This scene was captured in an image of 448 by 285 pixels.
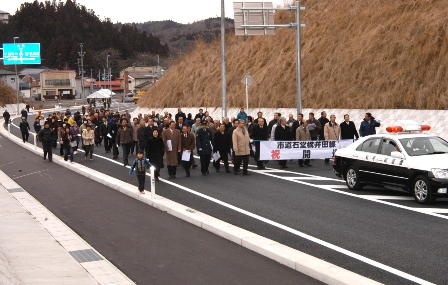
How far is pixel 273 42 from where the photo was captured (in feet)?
156

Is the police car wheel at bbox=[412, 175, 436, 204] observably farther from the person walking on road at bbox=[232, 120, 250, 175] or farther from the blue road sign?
the blue road sign

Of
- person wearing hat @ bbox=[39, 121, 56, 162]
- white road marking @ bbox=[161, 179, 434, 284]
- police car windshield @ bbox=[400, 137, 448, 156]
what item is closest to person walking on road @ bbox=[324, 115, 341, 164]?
police car windshield @ bbox=[400, 137, 448, 156]

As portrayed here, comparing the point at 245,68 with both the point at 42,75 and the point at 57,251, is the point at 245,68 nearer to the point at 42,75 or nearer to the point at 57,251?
the point at 57,251

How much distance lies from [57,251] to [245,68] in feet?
126

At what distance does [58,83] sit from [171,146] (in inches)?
4691

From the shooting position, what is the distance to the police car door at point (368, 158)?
15.3 metres

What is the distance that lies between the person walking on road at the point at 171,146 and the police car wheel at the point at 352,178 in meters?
5.69

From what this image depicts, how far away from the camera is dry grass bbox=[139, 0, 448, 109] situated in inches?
1196

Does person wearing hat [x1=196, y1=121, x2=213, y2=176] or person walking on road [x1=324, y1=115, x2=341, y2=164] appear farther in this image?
person walking on road [x1=324, y1=115, x2=341, y2=164]

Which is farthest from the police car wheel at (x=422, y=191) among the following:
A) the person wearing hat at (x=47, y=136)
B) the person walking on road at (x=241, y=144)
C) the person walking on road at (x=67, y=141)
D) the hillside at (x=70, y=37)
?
the hillside at (x=70, y=37)

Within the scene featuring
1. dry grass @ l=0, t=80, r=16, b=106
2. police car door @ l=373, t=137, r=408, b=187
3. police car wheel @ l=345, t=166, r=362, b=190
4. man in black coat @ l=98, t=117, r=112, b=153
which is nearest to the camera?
police car door @ l=373, t=137, r=408, b=187

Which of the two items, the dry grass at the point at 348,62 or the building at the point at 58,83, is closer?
the dry grass at the point at 348,62

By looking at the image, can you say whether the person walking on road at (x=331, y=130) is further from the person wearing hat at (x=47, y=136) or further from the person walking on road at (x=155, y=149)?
the person wearing hat at (x=47, y=136)

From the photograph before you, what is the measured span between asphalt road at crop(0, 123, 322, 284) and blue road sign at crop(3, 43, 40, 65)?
101 feet
